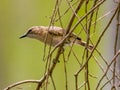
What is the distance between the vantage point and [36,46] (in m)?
2.74

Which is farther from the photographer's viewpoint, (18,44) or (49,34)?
(18,44)

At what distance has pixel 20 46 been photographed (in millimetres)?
2807

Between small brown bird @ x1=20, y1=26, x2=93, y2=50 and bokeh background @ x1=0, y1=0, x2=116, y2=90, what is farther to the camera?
bokeh background @ x1=0, y1=0, x2=116, y2=90

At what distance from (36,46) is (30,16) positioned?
22cm

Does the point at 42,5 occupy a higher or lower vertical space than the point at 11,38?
higher

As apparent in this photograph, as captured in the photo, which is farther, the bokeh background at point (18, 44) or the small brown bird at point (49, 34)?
the bokeh background at point (18, 44)

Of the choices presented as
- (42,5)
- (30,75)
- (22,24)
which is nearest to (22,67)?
(30,75)

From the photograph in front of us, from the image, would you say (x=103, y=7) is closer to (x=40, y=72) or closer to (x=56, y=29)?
(x=56, y=29)

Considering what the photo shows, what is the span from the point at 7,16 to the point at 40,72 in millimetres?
516

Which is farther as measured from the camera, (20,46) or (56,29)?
(20,46)

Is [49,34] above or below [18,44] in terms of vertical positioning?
above

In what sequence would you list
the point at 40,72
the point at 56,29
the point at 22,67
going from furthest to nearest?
the point at 22,67, the point at 40,72, the point at 56,29

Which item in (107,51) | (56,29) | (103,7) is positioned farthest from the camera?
(107,51)

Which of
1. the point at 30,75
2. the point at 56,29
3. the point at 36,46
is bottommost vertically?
the point at 30,75
